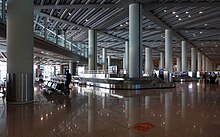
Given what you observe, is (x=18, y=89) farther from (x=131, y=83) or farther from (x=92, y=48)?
(x=92, y=48)

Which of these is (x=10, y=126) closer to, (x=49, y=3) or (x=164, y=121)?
(x=164, y=121)

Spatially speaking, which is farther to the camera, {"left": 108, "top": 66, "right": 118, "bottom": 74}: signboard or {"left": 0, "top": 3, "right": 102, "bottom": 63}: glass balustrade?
{"left": 108, "top": 66, "right": 118, "bottom": 74}: signboard

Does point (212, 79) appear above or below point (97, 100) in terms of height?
above

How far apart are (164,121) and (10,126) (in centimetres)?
425

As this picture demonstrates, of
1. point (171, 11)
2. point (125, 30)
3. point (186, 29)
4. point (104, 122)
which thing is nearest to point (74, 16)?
point (125, 30)

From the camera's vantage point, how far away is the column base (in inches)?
376

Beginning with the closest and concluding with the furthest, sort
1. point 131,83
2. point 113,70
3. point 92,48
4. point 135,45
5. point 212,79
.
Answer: point 131,83 → point 135,45 → point 113,70 → point 212,79 → point 92,48

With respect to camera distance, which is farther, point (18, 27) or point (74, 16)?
point (74, 16)

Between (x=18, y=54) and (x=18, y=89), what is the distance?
163 centimetres

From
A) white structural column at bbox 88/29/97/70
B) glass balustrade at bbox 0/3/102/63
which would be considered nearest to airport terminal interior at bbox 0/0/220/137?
glass balustrade at bbox 0/3/102/63

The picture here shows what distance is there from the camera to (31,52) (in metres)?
10.1

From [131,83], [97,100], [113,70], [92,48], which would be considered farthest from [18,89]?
[92,48]

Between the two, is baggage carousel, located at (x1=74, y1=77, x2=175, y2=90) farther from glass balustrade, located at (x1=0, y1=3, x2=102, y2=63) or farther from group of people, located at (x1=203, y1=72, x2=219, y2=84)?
group of people, located at (x1=203, y1=72, x2=219, y2=84)

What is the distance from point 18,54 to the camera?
31.8 feet
